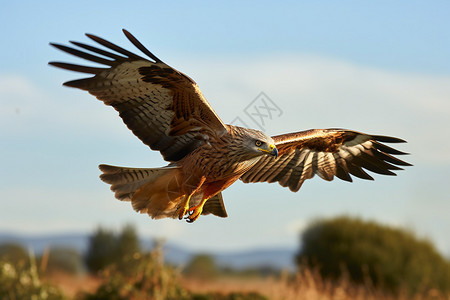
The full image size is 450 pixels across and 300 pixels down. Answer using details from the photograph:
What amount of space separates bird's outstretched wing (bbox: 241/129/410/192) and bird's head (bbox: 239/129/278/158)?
→ 1.90 meters

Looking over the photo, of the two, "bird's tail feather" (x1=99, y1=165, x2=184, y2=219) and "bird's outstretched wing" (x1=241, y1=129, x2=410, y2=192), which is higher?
"bird's outstretched wing" (x1=241, y1=129, x2=410, y2=192)

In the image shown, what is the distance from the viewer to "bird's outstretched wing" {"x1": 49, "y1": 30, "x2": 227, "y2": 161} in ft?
16.2

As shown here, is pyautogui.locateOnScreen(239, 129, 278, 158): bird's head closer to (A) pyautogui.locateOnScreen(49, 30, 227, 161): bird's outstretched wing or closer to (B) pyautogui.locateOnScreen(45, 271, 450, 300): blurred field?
(A) pyautogui.locateOnScreen(49, 30, 227, 161): bird's outstretched wing

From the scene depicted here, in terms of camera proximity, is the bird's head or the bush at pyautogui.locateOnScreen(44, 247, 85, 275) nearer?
the bird's head

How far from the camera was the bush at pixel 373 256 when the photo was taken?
60.5 ft

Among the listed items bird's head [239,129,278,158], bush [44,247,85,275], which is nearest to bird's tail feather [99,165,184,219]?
bird's head [239,129,278,158]

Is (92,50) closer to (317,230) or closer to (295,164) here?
(295,164)

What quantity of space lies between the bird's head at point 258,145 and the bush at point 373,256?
13.9 meters

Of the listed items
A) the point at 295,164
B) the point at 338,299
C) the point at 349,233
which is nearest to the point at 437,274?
the point at 349,233

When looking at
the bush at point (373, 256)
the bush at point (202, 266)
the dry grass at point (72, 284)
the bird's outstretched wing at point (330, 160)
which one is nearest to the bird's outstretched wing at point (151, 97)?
the bird's outstretched wing at point (330, 160)

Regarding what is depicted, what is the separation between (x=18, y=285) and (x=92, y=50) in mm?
5853

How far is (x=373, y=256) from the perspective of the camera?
18750 millimetres

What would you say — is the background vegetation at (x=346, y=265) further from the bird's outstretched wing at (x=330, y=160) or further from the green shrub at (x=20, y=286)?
the bird's outstretched wing at (x=330, y=160)

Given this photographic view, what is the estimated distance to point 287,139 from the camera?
573cm
